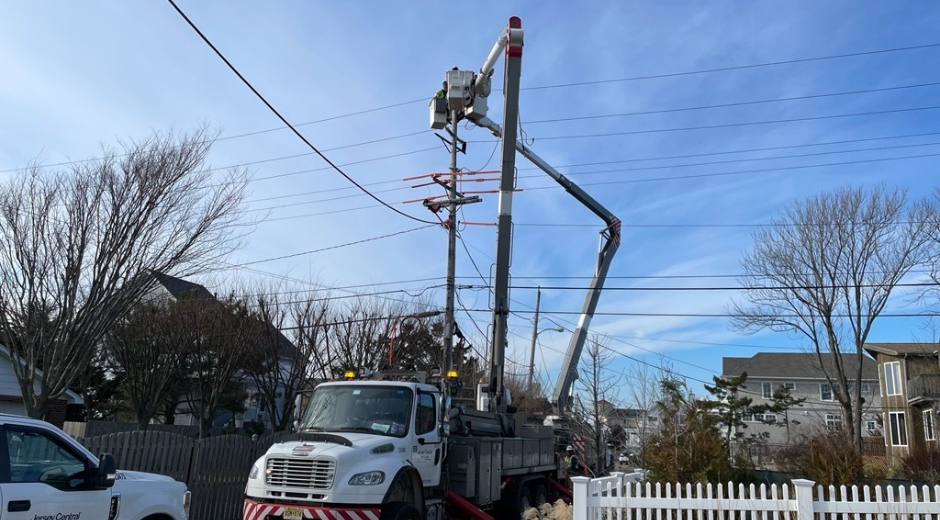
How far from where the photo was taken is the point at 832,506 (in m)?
8.38

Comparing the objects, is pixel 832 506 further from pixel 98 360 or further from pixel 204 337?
pixel 98 360

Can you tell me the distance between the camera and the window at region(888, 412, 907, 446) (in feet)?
117

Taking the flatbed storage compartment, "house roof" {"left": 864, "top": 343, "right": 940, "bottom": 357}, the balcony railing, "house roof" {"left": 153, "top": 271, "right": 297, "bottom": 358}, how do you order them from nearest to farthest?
the flatbed storage compartment, "house roof" {"left": 153, "top": 271, "right": 297, "bottom": 358}, the balcony railing, "house roof" {"left": 864, "top": 343, "right": 940, "bottom": 357}

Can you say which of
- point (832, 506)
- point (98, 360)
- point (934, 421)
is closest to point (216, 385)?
point (98, 360)

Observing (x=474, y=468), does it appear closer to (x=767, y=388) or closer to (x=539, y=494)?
(x=539, y=494)

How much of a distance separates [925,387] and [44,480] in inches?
1424

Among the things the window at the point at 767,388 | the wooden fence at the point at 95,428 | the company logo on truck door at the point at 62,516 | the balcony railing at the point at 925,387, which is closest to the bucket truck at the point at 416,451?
the company logo on truck door at the point at 62,516

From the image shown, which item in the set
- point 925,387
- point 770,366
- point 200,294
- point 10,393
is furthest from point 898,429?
point 10,393

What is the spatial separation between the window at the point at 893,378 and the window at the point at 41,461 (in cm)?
3962

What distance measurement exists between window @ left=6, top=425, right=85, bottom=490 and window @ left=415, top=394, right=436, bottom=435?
4.87 metres

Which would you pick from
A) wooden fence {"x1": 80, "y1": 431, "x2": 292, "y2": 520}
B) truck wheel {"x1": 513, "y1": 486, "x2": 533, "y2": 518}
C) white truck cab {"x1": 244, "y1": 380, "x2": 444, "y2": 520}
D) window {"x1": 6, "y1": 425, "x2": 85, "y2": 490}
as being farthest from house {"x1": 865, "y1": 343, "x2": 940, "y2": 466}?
window {"x1": 6, "y1": 425, "x2": 85, "y2": 490}

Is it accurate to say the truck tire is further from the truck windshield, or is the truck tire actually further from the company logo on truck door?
the company logo on truck door

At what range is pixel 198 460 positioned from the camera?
39.1ft

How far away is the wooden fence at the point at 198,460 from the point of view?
34.9 feet
